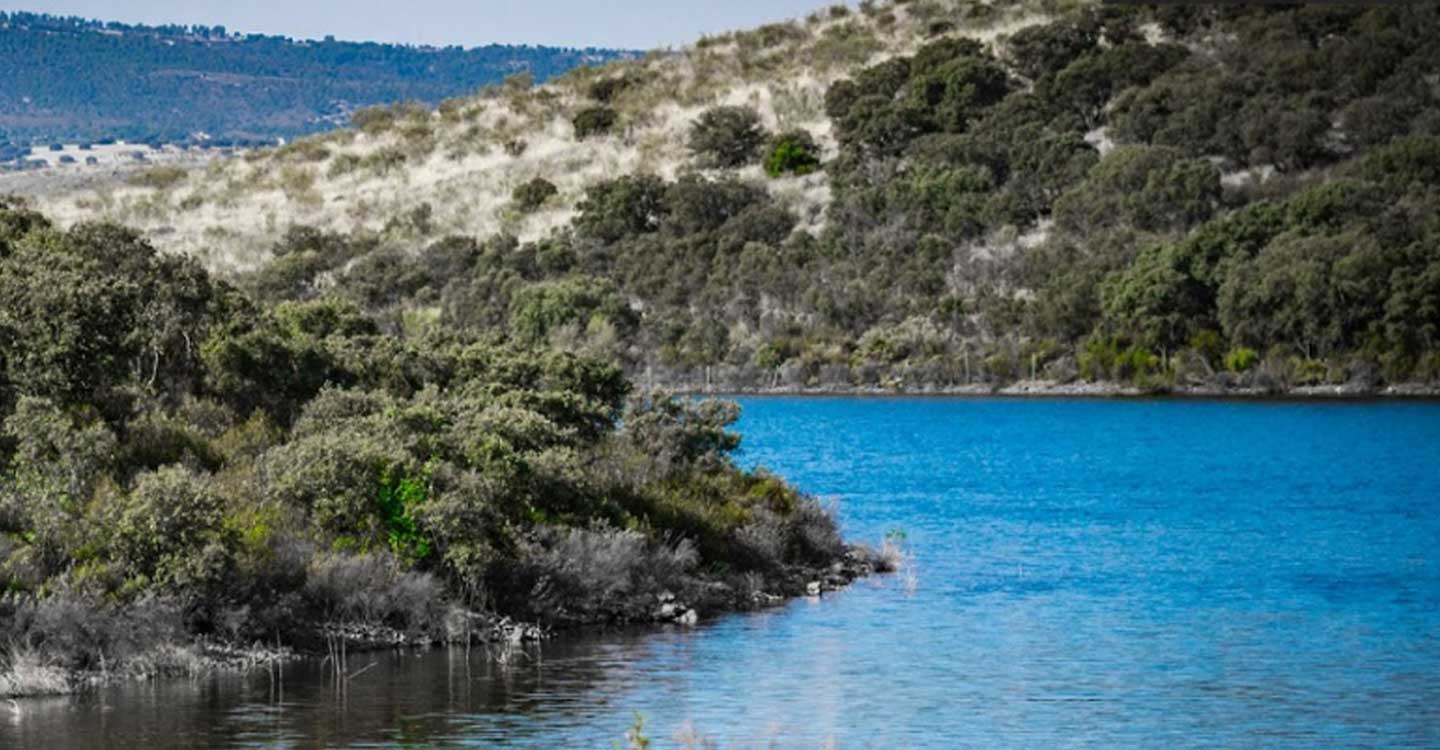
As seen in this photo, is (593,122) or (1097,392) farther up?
(593,122)

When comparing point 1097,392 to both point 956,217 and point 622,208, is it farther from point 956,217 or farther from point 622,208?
point 622,208

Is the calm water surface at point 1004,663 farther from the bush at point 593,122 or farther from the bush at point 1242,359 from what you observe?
the bush at point 593,122

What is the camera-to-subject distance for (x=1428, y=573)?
35000 millimetres

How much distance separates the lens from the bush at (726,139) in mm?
115500

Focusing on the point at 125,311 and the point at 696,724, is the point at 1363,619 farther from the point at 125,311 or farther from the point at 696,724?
the point at 125,311

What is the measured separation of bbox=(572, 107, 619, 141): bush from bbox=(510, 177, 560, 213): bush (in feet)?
35.3

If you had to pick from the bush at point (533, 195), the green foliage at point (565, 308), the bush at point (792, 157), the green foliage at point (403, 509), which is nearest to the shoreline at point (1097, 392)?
the green foliage at point (565, 308)

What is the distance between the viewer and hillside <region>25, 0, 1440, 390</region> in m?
85.4

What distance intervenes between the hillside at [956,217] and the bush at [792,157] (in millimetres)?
162

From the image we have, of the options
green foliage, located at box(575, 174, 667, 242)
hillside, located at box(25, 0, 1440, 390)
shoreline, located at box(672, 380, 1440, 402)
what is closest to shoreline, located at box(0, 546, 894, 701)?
hillside, located at box(25, 0, 1440, 390)

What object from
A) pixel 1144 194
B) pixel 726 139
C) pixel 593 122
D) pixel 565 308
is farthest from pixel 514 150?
pixel 1144 194

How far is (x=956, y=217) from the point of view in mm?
99062

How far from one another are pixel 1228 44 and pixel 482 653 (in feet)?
315

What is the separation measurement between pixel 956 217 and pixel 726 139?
783 inches
